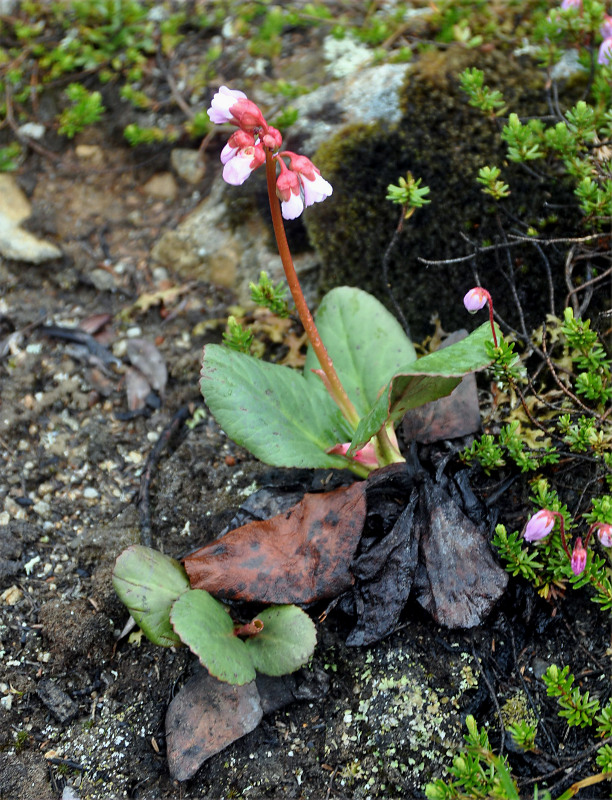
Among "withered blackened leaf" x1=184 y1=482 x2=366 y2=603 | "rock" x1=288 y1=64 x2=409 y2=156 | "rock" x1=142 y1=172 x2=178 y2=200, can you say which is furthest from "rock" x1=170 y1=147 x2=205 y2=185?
"withered blackened leaf" x1=184 y1=482 x2=366 y2=603

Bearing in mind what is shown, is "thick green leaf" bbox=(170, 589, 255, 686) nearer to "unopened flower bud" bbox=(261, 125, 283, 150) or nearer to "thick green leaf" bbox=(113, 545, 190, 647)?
"thick green leaf" bbox=(113, 545, 190, 647)

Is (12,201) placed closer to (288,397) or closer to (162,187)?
(162,187)

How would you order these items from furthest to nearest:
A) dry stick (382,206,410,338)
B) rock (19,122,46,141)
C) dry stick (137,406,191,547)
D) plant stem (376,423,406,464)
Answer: rock (19,122,46,141) → dry stick (382,206,410,338) → dry stick (137,406,191,547) → plant stem (376,423,406,464)

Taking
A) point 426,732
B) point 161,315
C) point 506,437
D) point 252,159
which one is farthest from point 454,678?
point 161,315

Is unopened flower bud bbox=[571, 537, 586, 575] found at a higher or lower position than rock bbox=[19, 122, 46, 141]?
lower

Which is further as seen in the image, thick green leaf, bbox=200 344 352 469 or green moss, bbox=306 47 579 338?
green moss, bbox=306 47 579 338

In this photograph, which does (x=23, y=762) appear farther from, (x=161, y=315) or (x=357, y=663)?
(x=161, y=315)

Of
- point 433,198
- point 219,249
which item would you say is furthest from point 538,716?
point 219,249

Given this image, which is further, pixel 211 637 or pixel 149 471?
pixel 149 471
